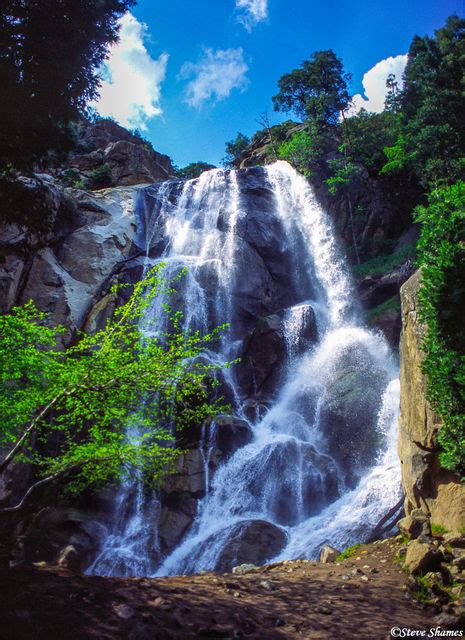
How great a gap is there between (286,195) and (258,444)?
2190 cm

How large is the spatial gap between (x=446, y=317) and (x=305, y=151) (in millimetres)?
30046

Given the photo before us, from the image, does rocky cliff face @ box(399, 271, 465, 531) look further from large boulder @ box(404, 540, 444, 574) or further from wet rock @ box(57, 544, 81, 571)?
wet rock @ box(57, 544, 81, 571)

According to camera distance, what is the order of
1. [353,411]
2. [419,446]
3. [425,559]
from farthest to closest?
[353,411], [419,446], [425,559]

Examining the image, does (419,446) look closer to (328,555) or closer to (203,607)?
(328,555)

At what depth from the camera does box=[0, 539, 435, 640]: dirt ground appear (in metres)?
3.92

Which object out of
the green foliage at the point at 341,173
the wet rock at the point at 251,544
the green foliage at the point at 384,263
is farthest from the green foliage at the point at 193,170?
the wet rock at the point at 251,544

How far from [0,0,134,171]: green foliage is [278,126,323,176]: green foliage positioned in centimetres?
2682

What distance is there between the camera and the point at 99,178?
3572 centimetres

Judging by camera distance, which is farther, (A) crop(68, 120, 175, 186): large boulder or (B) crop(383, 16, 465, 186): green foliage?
(A) crop(68, 120, 175, 186): large boulder

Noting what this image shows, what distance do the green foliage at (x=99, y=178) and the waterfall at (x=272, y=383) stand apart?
20.3ft

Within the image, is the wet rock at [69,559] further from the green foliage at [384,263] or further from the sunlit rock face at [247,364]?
the green foliage at [384,263]

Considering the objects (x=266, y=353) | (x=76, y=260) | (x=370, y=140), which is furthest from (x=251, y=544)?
(x=370, y=140)

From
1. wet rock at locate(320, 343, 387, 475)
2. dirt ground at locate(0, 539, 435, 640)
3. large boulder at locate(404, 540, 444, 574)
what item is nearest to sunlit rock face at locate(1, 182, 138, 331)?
wet rock at locate(320, 343, 387, 475)

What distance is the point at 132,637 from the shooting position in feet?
12.6
